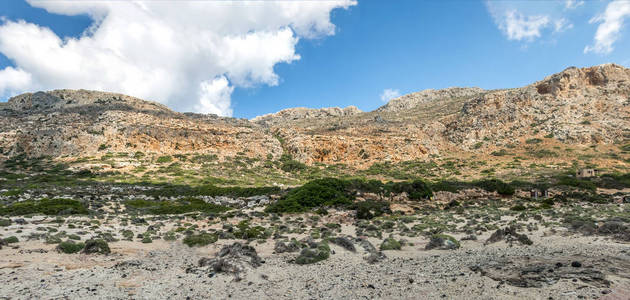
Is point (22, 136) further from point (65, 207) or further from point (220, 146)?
point (65, 207)

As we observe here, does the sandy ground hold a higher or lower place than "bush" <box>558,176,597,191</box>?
lower

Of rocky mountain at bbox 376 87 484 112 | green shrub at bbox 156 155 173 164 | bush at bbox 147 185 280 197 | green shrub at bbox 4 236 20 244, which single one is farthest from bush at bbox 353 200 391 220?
rocky mountain at bbox 376 87 484 112

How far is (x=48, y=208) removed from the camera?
1886cm

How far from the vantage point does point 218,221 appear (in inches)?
744

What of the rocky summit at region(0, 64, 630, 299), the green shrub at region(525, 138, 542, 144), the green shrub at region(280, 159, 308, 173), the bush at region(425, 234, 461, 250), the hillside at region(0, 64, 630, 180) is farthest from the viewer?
the green shrub at region(525, 138, 542, 144)

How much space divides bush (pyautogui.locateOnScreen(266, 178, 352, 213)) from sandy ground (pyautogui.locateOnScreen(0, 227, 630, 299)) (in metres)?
10.7

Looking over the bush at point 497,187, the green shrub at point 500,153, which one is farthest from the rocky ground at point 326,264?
the green shrub at point 500,153

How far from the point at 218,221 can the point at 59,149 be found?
1798 inches

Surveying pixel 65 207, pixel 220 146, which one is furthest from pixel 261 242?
pixel 220 146

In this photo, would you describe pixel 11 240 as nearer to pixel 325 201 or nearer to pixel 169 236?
pixel 169 236

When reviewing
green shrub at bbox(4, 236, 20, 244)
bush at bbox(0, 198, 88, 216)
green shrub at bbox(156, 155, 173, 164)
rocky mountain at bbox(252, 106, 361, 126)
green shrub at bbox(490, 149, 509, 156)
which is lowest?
green shrub at bbox(4, 236, 20, 244)

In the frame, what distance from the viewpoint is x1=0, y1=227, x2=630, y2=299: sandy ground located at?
631 cm

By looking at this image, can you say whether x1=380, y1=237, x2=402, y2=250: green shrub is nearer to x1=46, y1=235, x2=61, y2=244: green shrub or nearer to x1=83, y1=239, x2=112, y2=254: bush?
x1=83, y1=239, x2=112, y2=254: bush

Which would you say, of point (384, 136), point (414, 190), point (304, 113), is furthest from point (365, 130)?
point (304, 113)
